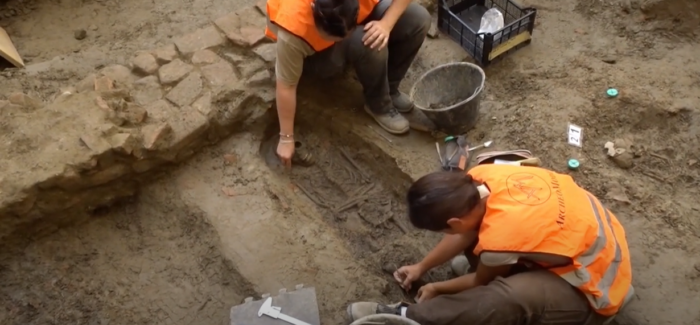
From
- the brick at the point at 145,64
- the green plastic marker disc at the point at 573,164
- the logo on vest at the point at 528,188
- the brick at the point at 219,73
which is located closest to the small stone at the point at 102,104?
the brick at the point at 145,64

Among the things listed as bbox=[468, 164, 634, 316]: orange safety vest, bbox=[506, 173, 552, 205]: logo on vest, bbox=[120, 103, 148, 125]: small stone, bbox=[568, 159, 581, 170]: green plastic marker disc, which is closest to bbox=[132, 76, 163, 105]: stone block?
bbox=[120, 103, 148, 125]: small stone

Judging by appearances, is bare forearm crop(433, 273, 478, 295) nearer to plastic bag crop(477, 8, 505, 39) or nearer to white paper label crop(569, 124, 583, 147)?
white paper label crop(569, 124, 583, 147)

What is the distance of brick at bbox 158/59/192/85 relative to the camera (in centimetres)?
306

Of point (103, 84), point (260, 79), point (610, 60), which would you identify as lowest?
point (610, 60)

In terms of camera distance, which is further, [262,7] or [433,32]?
[433,32]

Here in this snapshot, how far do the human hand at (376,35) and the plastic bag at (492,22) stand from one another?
39.2 inches

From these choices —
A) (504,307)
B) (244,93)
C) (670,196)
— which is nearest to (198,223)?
(244,93)

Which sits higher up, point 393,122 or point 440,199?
point 440,199

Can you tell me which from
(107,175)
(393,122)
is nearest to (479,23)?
(393,122)

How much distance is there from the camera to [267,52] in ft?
10.4

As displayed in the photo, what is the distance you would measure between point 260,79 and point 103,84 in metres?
0.76

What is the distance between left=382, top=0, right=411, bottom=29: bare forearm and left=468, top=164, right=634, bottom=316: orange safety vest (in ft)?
3.00

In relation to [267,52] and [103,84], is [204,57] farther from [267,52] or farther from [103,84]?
[103,84]

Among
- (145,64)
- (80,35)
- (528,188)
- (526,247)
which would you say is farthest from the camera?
(80,35)
